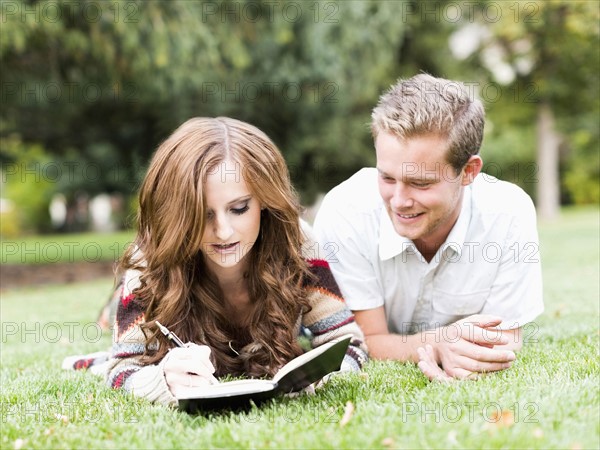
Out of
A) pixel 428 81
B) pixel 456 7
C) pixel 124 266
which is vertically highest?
pixel 456 7

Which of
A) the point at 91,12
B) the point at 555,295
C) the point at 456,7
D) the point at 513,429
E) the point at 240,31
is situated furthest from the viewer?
the point at 456,7

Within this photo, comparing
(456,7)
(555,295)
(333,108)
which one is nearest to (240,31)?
(333,108)

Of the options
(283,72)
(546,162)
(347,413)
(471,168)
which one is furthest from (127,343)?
(546,162)

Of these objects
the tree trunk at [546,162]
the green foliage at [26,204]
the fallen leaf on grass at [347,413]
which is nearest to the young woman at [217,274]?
the fallen leaf on grass at [347,413]

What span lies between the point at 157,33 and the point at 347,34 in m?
3.88

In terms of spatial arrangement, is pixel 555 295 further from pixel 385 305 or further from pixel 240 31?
pixel 240 31

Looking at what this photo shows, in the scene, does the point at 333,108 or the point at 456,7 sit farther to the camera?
the point at 456,7

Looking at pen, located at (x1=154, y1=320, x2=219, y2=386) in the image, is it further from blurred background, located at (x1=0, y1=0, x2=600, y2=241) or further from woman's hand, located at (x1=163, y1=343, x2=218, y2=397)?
blurred background, located at (x1=0, y1=0, x2=600, y2=241)

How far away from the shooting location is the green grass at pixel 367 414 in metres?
2.16

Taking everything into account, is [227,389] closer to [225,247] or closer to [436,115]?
[225,247]

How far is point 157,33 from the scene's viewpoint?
8.89 metres

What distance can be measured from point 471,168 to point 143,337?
5.87 feet

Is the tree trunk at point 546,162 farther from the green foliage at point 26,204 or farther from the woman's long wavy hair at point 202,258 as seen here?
the green foliage at point 26,204

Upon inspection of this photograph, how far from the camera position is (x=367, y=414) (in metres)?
2.42
